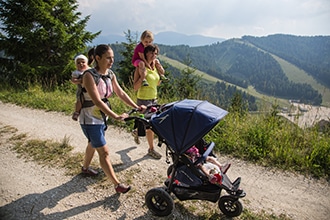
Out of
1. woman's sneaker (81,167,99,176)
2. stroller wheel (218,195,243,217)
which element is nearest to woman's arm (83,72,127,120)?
woman's sneaker (81,167,99,176)

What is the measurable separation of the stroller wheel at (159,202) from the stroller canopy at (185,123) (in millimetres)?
662

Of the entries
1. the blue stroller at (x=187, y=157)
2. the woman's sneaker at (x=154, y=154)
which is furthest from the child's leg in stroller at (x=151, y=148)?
the blue stroller at (x=187, y=157)

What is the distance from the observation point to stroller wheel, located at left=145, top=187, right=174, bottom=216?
123 inches

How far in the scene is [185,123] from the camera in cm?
294

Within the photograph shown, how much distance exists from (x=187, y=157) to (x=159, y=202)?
2.80 feet

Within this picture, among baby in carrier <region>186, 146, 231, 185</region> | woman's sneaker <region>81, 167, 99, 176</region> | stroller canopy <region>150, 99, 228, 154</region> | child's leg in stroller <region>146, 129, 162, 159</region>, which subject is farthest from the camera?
child's leg in stroller <region>146, 129, 162, 159</region>

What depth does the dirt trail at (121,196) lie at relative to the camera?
11.0ft

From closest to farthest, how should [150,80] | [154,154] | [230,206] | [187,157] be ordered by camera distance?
[187,157] < [230,206] < [150,80] < [154,154]

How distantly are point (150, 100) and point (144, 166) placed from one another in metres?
1.38

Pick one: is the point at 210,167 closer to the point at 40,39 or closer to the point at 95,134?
the point at 95,134

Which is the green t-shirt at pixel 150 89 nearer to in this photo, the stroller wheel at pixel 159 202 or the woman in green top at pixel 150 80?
the woman in green top at pixel 150 80

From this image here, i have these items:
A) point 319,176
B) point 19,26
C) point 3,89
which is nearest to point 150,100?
point 319,176

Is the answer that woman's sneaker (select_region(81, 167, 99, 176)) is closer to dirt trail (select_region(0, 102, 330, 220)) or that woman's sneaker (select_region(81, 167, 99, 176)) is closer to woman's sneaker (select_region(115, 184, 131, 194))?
dirt trail (select_region(0, 102, 330, 220))

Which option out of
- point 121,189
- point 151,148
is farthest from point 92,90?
point 151,148
